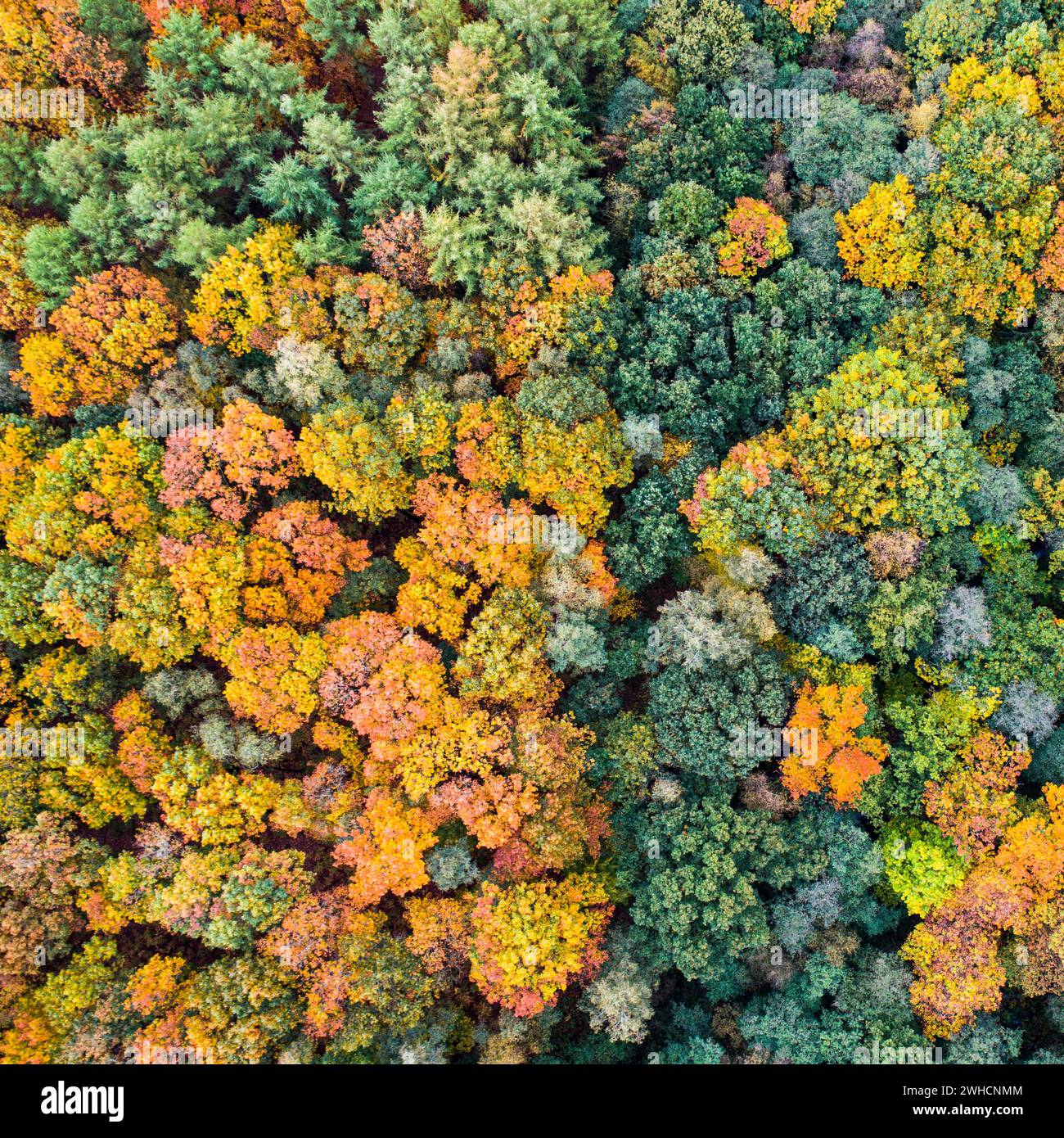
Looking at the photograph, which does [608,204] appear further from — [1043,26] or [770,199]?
[1043,26]

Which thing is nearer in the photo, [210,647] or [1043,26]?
[210,647]

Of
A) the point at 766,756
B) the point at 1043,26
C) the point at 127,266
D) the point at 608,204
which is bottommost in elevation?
the point at 766,756

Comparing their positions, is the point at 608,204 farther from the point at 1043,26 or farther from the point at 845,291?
the point at 1043,26

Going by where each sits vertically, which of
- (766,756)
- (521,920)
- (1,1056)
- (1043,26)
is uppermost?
(1043,26)

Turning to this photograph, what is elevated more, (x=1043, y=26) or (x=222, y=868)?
(x=1043, y=26)

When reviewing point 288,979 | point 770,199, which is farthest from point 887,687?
point 288,979

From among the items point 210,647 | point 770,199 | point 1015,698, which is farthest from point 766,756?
point 770,199
